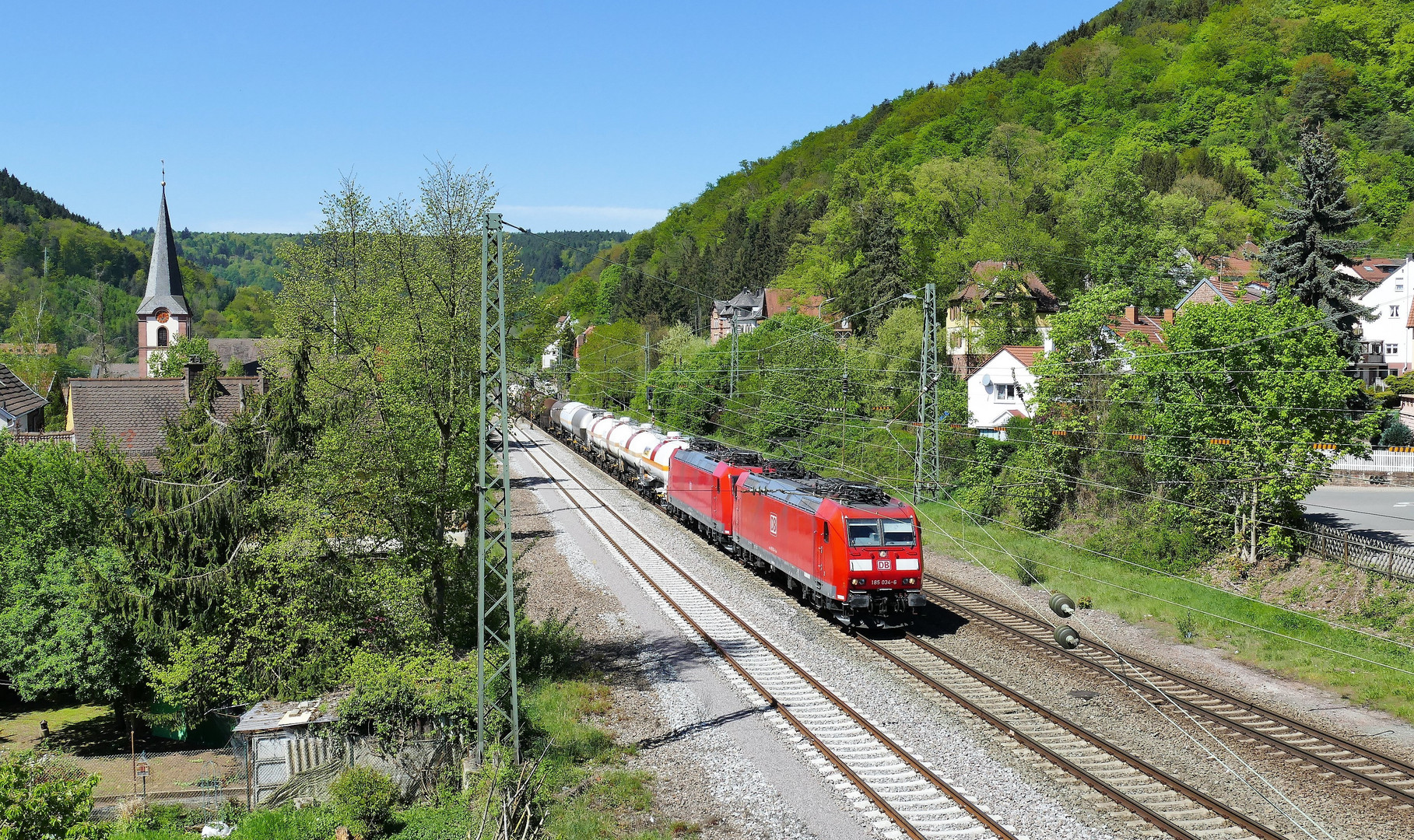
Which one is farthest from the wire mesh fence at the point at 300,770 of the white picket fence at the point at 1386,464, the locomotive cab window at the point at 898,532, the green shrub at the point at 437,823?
the white picket fence at the point at 1386,464

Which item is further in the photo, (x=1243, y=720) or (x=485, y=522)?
(x=1243, y=720)

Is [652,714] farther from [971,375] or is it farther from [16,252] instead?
[16,252]

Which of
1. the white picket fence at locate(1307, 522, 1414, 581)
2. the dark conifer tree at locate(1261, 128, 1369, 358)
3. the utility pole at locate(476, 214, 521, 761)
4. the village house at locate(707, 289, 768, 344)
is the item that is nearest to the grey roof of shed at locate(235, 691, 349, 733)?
the utility pole at locate(476, 214, 521, 761)

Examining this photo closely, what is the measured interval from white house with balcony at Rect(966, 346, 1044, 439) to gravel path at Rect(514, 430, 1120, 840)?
1213 inches

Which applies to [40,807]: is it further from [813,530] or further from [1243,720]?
[1243,720]

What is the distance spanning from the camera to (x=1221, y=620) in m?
24.8

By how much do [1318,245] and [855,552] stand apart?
3163 centimetres

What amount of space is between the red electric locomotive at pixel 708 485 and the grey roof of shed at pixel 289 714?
16379mm

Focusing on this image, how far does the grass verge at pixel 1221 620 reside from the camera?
66.9 ft

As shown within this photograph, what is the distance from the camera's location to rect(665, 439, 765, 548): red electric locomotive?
3300cm

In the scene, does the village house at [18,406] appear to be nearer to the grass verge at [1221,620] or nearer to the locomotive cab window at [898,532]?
the locomotive cab window at [898,532]

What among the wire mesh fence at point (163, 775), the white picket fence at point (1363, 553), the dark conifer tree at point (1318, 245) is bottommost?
the wire mesh fence at point (163, 775)

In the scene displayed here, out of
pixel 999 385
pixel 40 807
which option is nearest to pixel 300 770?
pixel 40 807

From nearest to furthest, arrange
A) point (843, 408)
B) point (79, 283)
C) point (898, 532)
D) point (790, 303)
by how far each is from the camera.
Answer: point (898, 532)
point (843, 408)
point (790, 303)
point (79, 283)
